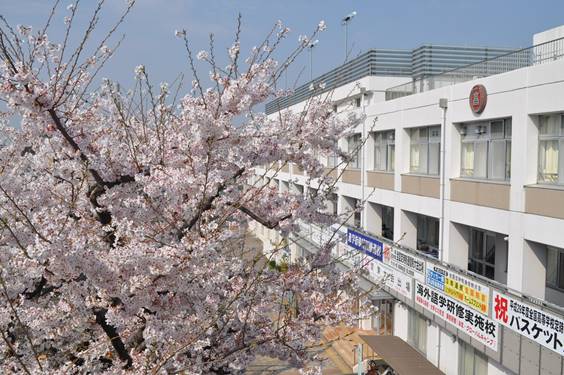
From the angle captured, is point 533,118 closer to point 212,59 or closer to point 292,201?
point 292,201

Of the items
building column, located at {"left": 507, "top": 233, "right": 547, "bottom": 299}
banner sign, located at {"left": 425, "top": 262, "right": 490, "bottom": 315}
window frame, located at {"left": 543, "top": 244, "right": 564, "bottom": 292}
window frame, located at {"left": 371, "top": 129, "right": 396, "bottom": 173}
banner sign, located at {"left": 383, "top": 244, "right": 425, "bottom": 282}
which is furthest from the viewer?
window frame, located at {"left": 371, "top": 129, "right": 396, "bottom": 173}

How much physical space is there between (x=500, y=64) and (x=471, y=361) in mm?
7880

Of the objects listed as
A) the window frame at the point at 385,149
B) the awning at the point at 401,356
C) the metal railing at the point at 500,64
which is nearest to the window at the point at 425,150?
the window frame at the point at 385,149

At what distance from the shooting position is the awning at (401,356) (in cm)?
1489

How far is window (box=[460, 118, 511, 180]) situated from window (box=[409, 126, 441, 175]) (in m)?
1.53

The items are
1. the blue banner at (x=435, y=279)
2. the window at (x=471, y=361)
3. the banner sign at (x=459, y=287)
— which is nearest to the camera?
the banner sign at (x=459, y=287)

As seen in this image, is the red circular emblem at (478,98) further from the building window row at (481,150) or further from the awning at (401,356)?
the awning at (401,356)

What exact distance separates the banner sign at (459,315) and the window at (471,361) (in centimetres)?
95

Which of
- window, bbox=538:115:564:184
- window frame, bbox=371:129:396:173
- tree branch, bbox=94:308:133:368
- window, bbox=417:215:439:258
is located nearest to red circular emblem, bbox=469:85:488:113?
window, bbox=538:115:564:184

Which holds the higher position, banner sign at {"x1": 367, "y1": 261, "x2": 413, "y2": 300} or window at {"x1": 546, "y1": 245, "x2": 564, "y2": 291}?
window at {"x1": 546, "y1": 245, "x2": 564, "y2": 291}

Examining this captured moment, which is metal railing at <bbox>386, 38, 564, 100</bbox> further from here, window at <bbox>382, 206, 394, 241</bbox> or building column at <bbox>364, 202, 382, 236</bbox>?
window at <bbox>382, 206, 394, 241</bbox>

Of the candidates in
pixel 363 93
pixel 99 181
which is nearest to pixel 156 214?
pixel 99 181

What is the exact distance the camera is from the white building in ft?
37.9

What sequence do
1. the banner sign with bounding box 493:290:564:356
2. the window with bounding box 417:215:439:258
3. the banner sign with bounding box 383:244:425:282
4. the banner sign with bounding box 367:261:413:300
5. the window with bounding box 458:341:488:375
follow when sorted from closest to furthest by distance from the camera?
the banner sign with bounding box 493:290:564:356
the window with bounding box 458:341:488:375
the banner sign with bounding box 383:244:425:282
the banner sign with bounding box 367:261:413:300
the window with bounding box 417:215:439:258
